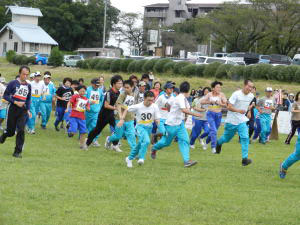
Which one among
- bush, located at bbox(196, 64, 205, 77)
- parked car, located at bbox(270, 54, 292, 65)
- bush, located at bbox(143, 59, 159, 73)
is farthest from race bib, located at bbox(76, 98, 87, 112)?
parked car, located at bbox(270, 54, 292, 65)

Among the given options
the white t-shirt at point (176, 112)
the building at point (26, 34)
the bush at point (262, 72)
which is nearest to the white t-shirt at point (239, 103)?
the white t-shirt at point (176, 112)

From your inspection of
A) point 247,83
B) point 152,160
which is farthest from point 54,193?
point 247,83

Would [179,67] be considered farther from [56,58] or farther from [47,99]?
[47,99]

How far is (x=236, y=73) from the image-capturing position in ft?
137

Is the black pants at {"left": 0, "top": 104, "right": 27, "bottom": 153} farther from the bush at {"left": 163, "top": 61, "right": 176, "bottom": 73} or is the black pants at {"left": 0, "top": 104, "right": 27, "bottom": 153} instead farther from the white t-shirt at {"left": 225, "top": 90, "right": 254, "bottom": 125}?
the bush at {"left": 163, "top": 61, "right": 176, "bottom": 73}

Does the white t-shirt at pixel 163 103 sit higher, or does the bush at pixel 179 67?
the bush at pixel 179 67

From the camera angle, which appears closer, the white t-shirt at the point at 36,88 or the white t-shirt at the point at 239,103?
the white t-shirt at the point at 239,103

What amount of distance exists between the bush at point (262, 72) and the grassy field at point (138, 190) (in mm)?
26662

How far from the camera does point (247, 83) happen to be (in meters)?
13.4

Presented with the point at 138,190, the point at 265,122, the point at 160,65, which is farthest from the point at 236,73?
the point at 138,190

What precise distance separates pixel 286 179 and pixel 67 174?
4352 millimetres

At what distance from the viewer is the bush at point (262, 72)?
41125 millimetres

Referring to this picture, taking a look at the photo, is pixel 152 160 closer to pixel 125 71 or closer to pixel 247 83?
pixel 247 83

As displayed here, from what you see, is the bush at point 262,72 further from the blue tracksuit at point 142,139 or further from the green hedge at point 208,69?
the blue tracksuit at point 142,139
